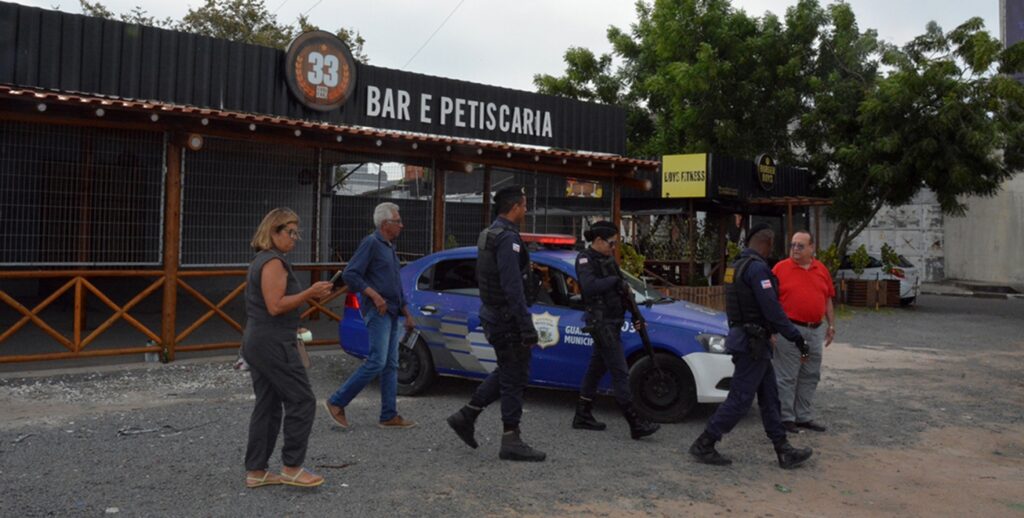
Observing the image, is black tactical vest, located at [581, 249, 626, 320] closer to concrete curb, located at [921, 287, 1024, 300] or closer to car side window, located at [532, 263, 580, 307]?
car side window, located at [532, 263, 580, 307]

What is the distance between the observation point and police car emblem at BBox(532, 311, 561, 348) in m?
7.16

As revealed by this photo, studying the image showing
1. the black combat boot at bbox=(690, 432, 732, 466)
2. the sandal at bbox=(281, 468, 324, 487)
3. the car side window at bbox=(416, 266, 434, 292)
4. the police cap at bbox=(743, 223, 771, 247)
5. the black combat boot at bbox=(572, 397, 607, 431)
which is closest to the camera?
the sandal at bbox=(281, 468, 324, 487)

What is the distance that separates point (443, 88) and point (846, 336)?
318 inches

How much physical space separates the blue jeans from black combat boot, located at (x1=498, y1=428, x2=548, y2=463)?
116 centimetres

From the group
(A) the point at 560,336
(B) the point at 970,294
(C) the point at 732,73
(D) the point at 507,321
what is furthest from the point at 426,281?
(B) the point at 970,294

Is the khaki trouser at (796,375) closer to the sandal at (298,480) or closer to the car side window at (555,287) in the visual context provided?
the car side window at (555,287)

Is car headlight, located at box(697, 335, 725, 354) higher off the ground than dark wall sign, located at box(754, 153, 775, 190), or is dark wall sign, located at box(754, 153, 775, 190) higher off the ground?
dark wall sign, located at box(754, 153, 775, 190)

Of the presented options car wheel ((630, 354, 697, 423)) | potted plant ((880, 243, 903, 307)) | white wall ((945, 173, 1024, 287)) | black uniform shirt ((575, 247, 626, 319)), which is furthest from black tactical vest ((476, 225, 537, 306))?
white wall ((945, 173, 1024, 287))

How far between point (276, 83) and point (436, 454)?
9290mm

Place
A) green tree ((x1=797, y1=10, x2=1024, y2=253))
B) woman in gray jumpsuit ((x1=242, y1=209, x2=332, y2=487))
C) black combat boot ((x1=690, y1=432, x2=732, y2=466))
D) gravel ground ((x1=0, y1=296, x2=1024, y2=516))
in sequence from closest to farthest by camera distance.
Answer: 1. woman in gray jumpsuit ((x1=242, y1=209, x2=332, y2=487))
2. gravel ground ((x1=0, y1=296, x2=1024, y2=516))
3. black combat boot ((x1=690, y1=432, x2=732, y2=466))
4. green tree ((x1=797, y1=10, x2=1024, y2=253))

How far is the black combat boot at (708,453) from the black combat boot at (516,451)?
1048 mm

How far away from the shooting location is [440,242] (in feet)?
37.5

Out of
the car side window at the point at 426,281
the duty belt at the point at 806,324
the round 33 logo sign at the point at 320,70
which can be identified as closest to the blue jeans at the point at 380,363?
the car side window at the point at 426,281

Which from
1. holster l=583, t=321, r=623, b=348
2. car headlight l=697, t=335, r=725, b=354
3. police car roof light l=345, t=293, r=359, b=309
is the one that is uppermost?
police car roof light l=345, t=293, r=359, b=309
